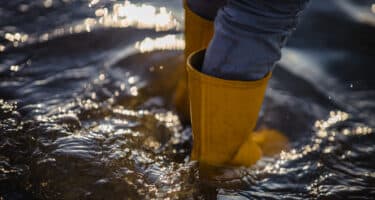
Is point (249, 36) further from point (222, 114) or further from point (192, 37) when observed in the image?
point (192, 37)

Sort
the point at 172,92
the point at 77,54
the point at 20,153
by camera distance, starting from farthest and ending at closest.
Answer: the point at 77,54
the point at 172,92
the point at 20,153

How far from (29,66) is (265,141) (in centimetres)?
104

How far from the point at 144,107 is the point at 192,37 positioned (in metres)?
0.34

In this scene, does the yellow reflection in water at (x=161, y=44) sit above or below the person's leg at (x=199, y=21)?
below

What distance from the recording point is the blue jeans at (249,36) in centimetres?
130

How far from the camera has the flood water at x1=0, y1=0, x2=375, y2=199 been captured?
59.9 inches

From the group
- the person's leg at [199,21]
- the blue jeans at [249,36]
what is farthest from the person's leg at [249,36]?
the person's leg at [199,21]

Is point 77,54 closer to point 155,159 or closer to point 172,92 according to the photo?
point 172,92

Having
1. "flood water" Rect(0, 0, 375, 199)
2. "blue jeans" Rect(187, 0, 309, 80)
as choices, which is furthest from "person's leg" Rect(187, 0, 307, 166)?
"flood water" Rect(0, 0, 375, 199)

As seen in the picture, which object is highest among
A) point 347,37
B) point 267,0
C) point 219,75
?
point 267,0

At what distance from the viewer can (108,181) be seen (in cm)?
149

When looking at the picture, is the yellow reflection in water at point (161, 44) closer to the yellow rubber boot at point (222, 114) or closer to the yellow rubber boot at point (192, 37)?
the yellow rubber boot at point (192, 37)

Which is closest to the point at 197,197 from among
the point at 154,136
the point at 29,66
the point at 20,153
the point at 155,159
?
the point at 155,159

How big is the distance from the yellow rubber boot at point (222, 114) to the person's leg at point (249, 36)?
4 centimetres
